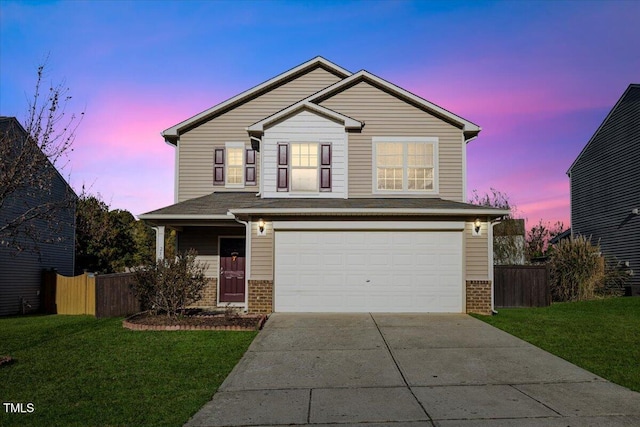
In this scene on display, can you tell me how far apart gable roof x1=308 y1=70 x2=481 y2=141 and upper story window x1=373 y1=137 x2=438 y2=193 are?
33.4 inches

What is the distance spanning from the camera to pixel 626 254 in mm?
22859

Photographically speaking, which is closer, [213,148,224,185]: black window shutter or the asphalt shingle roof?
the asphalt shingle roof

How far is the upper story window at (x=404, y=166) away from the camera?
1586cm

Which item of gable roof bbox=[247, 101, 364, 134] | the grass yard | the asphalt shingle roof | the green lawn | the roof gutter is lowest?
the grass yard

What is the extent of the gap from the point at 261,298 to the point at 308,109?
5.81 m

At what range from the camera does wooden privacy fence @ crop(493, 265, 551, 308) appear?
54.4 ft

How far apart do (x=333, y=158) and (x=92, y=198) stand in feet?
71.6

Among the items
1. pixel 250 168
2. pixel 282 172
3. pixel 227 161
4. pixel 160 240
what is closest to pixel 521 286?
pixel 282 172

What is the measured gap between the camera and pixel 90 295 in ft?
57.6

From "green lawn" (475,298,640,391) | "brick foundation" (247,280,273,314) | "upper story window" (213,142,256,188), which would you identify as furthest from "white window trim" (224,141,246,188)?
"green lawn" (475,298,640,391)

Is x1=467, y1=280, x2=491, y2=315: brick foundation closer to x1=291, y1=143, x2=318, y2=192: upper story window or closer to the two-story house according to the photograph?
the two-story house

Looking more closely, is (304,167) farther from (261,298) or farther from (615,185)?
(615,185)

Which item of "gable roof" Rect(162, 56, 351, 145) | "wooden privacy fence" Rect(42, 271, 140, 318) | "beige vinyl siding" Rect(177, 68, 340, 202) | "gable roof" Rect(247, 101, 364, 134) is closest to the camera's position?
"wooden privacy fence" Rect(42, 271, 140, 318)

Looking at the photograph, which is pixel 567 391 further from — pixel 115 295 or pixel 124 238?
pixel 124 238
